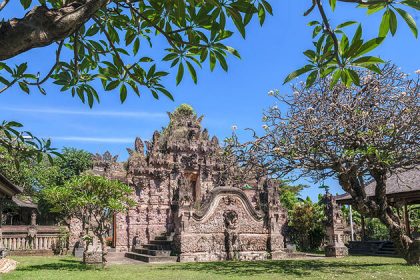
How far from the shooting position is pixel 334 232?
821 inches

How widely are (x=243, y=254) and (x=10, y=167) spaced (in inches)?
725

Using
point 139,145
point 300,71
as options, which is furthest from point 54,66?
point 139,145

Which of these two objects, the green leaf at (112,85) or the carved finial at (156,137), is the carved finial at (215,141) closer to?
the carved finial at (156,137)

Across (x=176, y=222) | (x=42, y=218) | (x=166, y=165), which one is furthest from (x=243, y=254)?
(x=42, y=218)

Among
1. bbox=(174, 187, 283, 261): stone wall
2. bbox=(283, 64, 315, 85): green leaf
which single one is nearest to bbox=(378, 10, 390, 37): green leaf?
bbox=(283, 64, 315, 85): green leaf

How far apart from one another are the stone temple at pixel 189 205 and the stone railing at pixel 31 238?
4.03ft

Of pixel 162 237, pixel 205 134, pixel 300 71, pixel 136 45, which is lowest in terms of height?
pixel 162 237

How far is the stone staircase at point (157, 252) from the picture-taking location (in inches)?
712

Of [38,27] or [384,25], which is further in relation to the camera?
[384,25]

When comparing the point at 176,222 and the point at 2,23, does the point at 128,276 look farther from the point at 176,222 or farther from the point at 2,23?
the point at 2,23

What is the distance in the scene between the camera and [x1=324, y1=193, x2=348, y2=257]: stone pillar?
2034 centimetres

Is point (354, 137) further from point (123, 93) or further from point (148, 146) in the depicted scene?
point (148, 146)

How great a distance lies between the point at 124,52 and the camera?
3371mm

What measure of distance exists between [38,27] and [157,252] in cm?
1773
